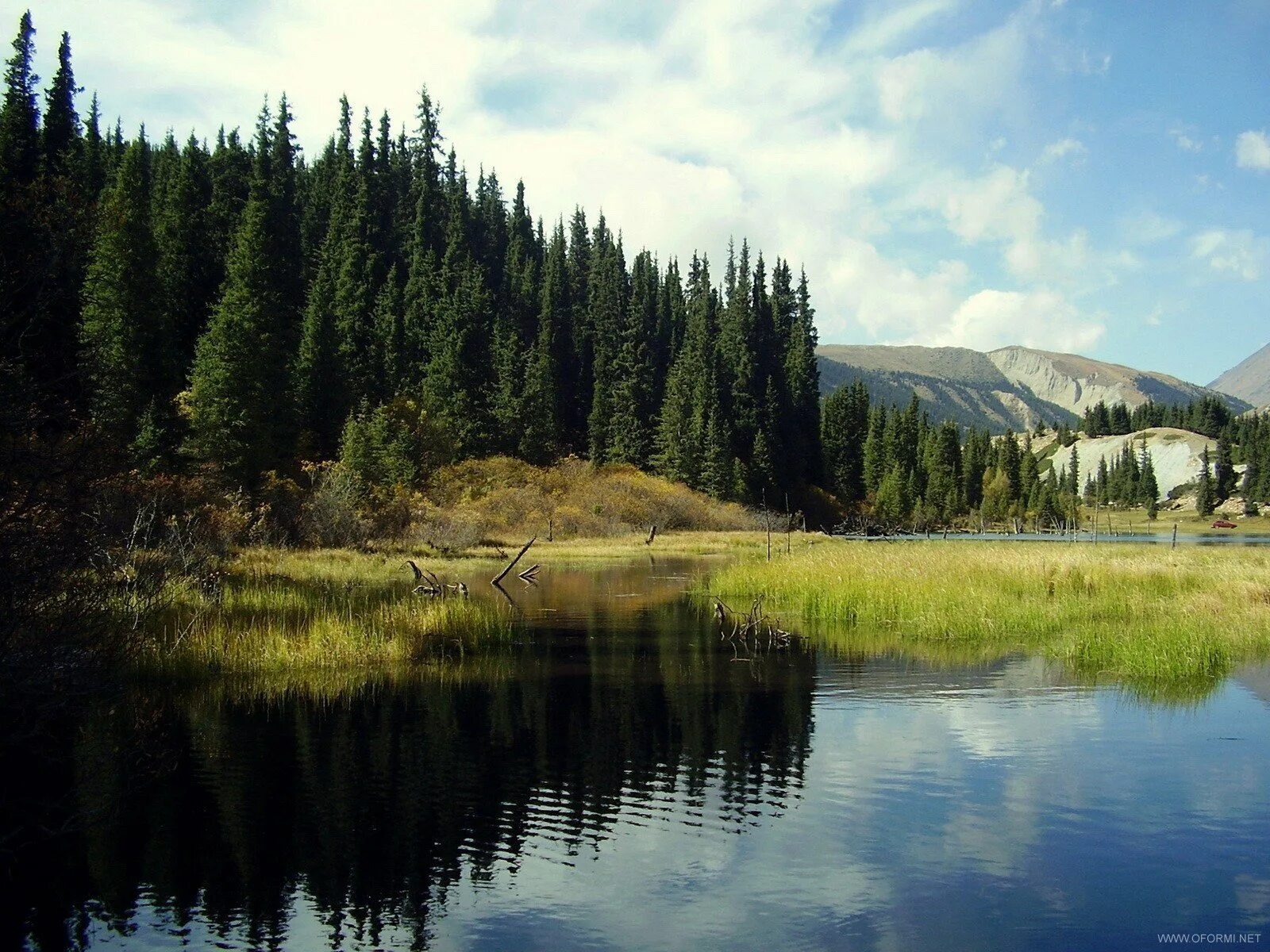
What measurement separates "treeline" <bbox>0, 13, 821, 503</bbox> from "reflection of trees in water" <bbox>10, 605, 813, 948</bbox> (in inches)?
216

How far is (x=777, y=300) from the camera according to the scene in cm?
12112

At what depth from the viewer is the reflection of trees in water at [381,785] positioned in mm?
9328

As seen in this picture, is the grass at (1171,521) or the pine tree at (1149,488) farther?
the pine tree at (1149,488)

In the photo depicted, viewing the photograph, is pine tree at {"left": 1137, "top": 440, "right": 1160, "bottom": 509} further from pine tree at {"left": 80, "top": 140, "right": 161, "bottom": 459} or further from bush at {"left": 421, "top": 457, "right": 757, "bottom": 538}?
pine tree at {"left": 80, "top": 140, "right": 161, "bottom": 459}

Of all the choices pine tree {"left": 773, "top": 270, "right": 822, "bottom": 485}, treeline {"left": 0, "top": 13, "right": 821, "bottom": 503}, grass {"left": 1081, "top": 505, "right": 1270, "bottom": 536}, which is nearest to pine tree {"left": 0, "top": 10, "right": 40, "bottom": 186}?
treeline {"left": 0, "top": 13, "right": 821, "bottom": 503}

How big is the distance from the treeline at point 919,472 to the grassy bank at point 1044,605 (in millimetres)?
80176

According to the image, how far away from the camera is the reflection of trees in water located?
9328 millimetres

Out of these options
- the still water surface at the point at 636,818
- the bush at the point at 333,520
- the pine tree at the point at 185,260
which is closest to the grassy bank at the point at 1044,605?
the still water surface at the point at 636,818

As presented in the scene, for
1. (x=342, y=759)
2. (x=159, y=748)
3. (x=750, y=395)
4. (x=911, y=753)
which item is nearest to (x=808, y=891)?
(x=911, y=753)

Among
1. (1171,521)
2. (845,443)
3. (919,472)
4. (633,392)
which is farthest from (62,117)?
(1171,521)

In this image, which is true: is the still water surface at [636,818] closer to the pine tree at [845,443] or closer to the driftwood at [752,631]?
the driftwood at [752,631]

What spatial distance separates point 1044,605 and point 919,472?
339ft

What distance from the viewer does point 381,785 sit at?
1241 cm

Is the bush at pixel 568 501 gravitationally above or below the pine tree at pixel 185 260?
below
